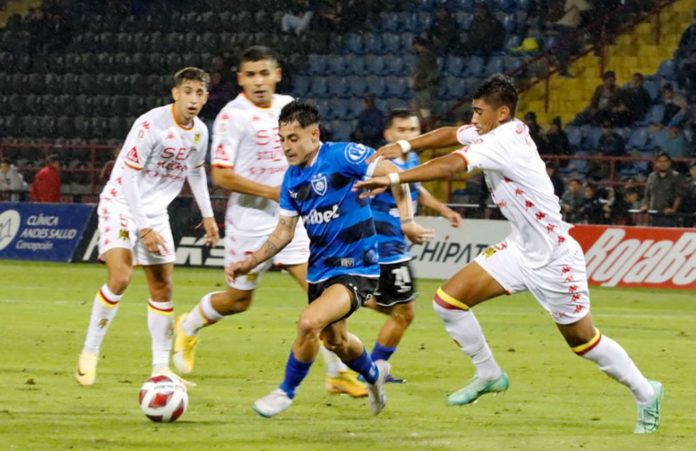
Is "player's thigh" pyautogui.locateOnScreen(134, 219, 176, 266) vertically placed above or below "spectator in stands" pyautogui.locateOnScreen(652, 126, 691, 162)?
above

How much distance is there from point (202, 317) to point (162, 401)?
2384mm

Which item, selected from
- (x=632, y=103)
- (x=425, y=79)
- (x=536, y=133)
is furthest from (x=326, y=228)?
(x=425, y=79)

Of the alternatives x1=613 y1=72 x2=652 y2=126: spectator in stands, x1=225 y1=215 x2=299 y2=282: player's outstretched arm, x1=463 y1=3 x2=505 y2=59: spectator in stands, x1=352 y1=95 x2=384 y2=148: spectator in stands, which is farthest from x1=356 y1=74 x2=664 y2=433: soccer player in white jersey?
x1=463 y1=3 x2=505 y2=59: spectator in stands

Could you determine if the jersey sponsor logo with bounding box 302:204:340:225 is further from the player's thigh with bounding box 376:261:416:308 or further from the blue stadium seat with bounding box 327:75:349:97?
the blue stadium seat with bounding box 327:75:349:97

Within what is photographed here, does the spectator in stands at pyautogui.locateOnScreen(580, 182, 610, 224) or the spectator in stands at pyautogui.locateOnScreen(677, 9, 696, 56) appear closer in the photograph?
the spectator in stands at pyautogui.locateOnScreen(580, 182, 610, 224)

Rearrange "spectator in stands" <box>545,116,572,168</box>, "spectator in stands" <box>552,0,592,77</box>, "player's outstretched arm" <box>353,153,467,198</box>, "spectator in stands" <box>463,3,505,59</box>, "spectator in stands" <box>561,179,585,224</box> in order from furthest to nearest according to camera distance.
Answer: "spectator in stands" <box>463,3,505,59</box>
"spectator in stands" <box>552,0,592,77</box>
"spectator in stands" <box>545,116,572,168</box>
"spectator in stands" <box>561,179,585,224</box>
"player's outstretched arm" <box>353,153,467,198</box>

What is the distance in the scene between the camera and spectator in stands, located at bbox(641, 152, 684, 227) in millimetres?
21000

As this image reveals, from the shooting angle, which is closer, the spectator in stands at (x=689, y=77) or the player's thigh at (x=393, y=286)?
the player's thigh at (x=393, y=286)

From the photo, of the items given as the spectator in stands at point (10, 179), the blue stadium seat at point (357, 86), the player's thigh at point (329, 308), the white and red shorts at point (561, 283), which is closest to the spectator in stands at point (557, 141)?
the blue stadium seat at point (357, 86)

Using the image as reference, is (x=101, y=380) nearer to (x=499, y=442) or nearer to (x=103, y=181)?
(x=499, y=442)

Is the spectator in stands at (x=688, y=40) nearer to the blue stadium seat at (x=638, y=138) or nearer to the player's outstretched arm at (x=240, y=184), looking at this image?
the blue stadium seat at (x=638, y=138)

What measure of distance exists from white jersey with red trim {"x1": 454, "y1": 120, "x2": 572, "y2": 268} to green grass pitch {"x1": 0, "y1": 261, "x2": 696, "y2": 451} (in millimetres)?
1021

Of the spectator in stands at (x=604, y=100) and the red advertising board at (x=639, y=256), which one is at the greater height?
the spectator in stands at (x=604, y=100)

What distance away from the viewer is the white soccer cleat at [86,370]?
9.46m
